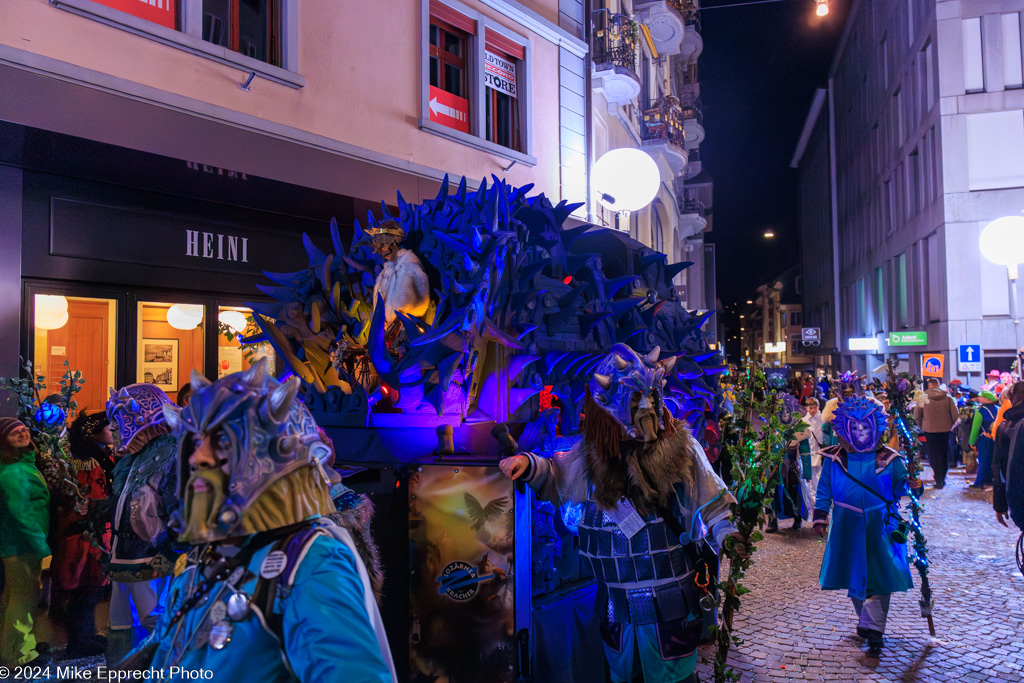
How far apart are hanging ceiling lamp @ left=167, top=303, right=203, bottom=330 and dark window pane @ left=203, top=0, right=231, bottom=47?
2.72 meters

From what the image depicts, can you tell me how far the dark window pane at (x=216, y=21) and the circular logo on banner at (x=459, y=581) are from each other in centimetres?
587

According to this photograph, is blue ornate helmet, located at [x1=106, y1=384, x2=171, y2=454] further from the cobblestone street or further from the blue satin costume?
the cobblestone street

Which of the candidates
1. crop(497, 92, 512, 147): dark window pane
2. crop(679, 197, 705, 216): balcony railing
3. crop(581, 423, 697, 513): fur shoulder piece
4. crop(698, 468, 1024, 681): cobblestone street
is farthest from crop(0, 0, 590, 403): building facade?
crop(679, 197, 705, 216): balcony railing

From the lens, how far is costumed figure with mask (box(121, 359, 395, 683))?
1.75m

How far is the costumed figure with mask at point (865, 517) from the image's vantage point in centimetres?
566

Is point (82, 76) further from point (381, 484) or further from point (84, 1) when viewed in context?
point (381, 484)

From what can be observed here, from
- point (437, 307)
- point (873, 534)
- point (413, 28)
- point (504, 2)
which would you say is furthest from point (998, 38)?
point (437, 307)

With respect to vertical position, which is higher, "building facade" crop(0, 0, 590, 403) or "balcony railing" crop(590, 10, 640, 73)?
"balcony railing" crop(590, 10, 640, 73)

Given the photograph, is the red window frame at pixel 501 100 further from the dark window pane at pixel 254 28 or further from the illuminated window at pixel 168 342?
the illuminated window at pixel 168 342

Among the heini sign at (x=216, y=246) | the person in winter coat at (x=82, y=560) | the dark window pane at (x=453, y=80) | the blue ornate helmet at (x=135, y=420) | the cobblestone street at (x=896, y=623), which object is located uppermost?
the dark window pane at (x=453, y=80)

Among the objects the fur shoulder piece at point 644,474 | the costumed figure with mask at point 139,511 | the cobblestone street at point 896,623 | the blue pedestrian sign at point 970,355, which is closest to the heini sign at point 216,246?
the costumed figure with mask at point 139,511

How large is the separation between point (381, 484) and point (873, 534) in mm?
4055

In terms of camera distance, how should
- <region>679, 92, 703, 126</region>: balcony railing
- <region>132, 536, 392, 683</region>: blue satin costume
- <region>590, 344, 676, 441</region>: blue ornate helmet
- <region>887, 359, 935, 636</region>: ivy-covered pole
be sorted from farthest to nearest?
<region>679, 92, 703, 126</region>: balcony railing, <region>887, 359, 935, 636</region>: ivy-covered pole, <region>590, 344, 676, 441</region>: blue ornate helmet, <region>132, 536, 392, 683</region>: blue satin costume

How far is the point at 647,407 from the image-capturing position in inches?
147
